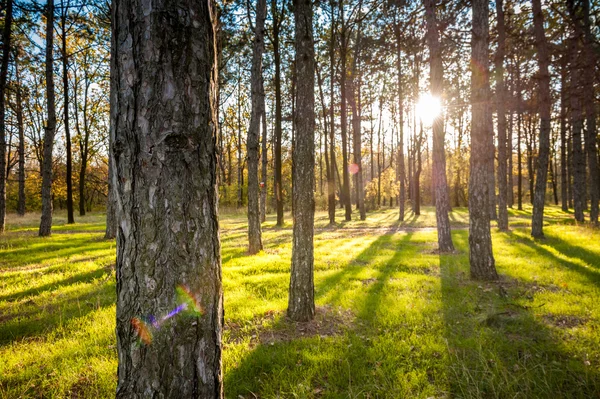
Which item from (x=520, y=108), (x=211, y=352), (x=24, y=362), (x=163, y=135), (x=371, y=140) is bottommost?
(x=24, y=362)

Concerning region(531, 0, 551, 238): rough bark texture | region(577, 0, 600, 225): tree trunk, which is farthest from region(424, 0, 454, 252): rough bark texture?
region(531, 0, 551, 238): rough bark texture

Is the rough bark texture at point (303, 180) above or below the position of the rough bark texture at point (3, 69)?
below

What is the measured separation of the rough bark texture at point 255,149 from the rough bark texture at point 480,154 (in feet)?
18.3

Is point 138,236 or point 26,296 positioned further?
point 26,296

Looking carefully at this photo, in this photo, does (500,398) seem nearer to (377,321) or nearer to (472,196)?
(377,321)

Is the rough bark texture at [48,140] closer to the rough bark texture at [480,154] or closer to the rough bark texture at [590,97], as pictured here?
the rough bark texture at [480,154]

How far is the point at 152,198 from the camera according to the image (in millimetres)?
1399

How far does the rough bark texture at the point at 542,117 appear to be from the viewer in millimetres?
9570

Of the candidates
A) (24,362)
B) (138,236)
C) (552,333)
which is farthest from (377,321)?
(24,362)

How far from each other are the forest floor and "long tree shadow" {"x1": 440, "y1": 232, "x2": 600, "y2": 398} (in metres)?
0.02

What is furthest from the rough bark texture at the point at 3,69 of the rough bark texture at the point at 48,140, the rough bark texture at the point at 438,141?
the rough bark texture at the point at 438,141

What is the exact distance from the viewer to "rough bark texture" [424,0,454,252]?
8.17 meters

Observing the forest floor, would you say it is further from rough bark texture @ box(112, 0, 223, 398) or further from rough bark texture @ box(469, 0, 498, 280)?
rough bark texture @ box(112, 0, 223, 398)

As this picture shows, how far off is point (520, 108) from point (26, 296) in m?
16.7
